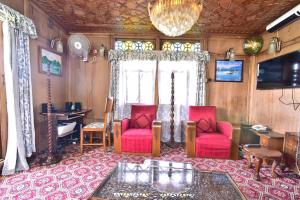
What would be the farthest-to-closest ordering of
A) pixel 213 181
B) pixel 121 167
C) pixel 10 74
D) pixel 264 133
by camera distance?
pixel 264 133 < pixel 10 74 < pixel 121 167 < pixel 213 181

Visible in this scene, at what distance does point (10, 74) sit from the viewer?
2.28m

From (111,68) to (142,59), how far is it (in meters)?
0.71

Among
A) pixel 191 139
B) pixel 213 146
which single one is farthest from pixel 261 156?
pixel 191 139

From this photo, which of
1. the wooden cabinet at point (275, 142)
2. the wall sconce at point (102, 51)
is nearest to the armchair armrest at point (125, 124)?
the wall sconce at point (102, 51)

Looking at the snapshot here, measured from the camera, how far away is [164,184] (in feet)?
5.49

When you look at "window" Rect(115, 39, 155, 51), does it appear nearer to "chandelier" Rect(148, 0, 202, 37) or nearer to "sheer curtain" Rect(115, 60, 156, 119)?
"sheer curtain" Rect(115, 60, 156, 119)

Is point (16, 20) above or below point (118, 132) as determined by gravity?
above

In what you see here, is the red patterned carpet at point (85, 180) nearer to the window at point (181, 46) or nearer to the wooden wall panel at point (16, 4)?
the wooden wall panel at point (16, 4)

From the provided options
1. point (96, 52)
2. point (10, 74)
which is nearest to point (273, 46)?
point (96, 52)

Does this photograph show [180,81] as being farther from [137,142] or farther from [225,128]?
[137,142]

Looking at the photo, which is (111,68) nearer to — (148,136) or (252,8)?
(148,136)

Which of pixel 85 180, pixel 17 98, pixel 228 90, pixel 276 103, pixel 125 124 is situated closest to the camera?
pixel 85 180

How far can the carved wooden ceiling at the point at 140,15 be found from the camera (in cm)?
264

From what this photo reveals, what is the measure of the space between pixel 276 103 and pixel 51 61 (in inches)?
164
